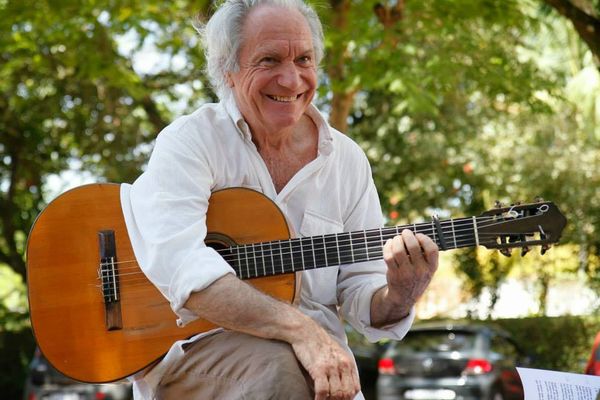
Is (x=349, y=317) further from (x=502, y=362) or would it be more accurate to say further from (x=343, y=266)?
(x=502, y=362)

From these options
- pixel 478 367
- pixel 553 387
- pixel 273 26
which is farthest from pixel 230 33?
pixel 478 367

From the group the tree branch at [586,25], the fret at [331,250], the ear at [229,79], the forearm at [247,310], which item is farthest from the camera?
the tree branch at [586,25]

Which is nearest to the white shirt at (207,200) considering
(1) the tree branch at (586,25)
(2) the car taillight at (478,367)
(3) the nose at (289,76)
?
(3) the nose at (289,76)

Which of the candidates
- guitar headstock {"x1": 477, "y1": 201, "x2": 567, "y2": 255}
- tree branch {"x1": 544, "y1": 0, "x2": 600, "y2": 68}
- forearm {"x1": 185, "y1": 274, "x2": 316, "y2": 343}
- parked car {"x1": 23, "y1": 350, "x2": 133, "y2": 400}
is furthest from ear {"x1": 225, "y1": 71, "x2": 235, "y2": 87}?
parked car {"x1": 23, "y1": 350, "x2": 133, "y2": 400}

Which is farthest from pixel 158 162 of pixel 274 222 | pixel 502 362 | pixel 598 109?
pixel 598 109

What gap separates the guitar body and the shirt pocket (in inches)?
6.6

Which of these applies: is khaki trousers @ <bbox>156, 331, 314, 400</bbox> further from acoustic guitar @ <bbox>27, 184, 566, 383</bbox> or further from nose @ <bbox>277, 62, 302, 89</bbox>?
nose @ <bbox>277, 62, 302, 89</bbox>

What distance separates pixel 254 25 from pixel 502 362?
10.7 metres

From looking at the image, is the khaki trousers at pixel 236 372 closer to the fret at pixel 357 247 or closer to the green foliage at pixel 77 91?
the fret at pixel 357 247

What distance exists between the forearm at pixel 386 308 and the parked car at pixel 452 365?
9658 mm

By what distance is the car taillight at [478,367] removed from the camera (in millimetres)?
12750

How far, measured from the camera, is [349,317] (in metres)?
3.37

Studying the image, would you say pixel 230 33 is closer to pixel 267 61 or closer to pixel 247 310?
pixel 267 61

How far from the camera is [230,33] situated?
10.6ft
